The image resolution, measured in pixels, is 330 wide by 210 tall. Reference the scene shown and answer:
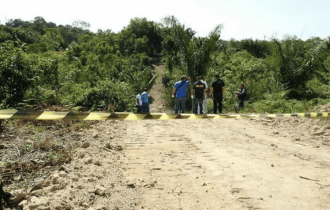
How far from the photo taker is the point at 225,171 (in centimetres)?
438

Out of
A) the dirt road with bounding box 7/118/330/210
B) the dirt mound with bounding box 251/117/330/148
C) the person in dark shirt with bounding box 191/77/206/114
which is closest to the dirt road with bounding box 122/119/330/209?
the dirt road with bounding box 7/118/330/210

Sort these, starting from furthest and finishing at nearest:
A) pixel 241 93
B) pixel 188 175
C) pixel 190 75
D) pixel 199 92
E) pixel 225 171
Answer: pixel 190 75, pixel 241 93, pixel 199 92, pixel 225 171, pixel 188 175

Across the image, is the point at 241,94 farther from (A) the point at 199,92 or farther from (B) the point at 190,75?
(B) the point at 190,75

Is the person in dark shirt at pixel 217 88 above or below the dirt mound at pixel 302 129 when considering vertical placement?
above

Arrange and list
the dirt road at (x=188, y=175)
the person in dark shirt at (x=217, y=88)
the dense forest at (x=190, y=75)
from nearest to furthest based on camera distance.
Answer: the dirt road at (x=188, y=175) < the dense forest at (x=190, y=75) < the person in dark shirt at (x=217, y=88)

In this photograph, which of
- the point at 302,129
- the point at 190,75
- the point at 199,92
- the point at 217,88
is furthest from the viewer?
the point at 190,75

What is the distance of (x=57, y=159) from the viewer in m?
4.62

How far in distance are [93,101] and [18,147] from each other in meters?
7.48

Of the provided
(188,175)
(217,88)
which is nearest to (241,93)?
(217,88)

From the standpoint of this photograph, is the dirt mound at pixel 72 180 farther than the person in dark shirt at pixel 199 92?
No

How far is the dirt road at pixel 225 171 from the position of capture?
345cm

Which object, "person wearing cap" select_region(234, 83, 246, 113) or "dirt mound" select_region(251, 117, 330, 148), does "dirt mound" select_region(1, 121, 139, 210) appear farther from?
"person wearing cap" select_region(234, 83, 246, 113)

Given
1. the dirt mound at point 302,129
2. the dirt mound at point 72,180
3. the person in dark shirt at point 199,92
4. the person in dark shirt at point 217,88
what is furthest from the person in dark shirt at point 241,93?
the dirt mound at point 72,180

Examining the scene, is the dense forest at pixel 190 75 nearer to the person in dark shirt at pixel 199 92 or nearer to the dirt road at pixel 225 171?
the person in dark shirt at pixel 199 92
